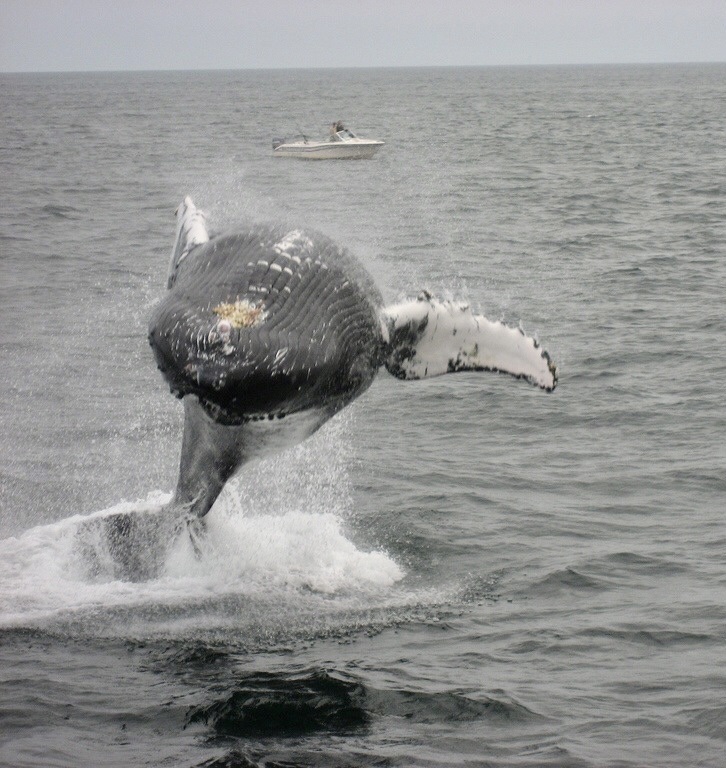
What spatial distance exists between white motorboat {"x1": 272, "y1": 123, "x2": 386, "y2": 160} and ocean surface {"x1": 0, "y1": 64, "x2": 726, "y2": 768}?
32.6 m

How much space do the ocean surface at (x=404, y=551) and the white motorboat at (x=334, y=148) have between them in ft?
107

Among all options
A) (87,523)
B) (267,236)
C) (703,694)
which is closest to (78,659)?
(87,523)

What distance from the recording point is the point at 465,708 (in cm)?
984

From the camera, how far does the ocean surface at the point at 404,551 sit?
9555mm

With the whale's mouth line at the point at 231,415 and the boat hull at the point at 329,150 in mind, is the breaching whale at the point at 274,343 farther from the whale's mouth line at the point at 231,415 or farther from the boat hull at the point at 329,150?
the boat hull at the point at 329,150

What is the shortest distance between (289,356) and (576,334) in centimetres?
1565

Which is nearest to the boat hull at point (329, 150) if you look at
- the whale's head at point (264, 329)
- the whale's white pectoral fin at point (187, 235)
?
the whale's white pectoral fin at point (187, 235)

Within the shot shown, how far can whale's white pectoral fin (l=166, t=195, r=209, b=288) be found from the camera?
10234 mm

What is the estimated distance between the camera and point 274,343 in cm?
829

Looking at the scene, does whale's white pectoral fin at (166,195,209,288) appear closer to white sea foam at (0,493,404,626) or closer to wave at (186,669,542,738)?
white sea foam at (0,493,404,626)

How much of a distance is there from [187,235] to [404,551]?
4.44 meters

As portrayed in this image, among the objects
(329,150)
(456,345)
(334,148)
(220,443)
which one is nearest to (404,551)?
(456,345)

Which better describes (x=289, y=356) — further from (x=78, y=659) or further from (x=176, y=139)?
(x=176, y=139)

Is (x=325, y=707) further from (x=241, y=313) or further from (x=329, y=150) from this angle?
(x=329, y=150)
